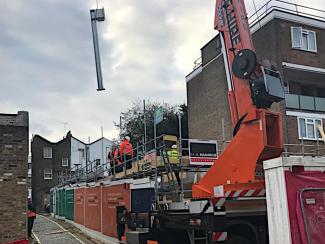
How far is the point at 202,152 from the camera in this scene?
1309cm

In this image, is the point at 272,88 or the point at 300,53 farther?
the point at 300,53

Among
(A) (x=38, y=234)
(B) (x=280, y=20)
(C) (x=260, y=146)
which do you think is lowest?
(A) (x=38, y=234)

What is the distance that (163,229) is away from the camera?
32.0ft

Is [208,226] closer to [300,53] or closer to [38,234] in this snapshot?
[38,234]

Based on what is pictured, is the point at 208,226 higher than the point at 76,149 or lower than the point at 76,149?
lower

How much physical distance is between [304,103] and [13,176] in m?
18.2

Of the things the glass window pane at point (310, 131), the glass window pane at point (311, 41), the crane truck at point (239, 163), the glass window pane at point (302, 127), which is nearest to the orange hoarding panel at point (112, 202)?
the crane truck at point (239, 163)

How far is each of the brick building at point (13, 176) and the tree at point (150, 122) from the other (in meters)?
30.4

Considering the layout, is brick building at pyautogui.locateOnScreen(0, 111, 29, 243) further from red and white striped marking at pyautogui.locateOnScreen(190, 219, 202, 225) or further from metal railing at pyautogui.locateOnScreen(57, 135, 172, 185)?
red and white striped marking at pyautogui.locateOnScreen(190, 219, 202, 225)

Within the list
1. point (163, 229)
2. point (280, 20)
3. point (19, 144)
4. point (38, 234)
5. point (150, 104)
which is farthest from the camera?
point (150, 104)

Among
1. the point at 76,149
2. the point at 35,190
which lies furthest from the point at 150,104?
the point at 35,190

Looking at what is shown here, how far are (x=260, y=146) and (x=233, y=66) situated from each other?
1.92 m

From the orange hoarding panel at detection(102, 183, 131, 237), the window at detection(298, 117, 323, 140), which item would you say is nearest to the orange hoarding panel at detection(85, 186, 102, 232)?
the orange hoarding panel at detection(102, 183, 131, 237)

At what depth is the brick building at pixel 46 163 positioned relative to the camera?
57.7m
